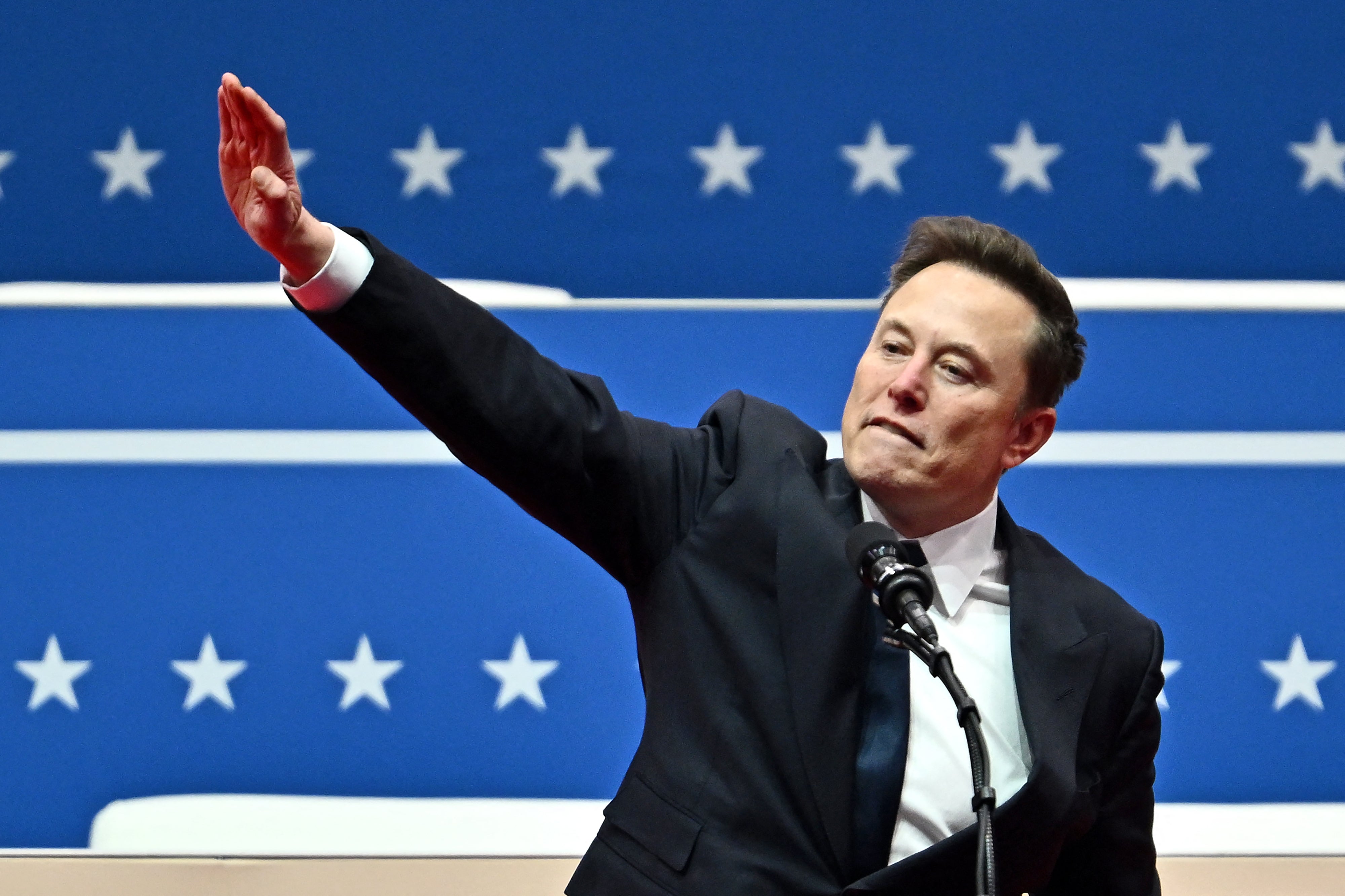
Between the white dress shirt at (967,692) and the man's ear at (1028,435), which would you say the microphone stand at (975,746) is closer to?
the white dress shirt at (967,692)

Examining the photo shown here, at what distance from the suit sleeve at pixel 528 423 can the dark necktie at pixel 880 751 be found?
24cm

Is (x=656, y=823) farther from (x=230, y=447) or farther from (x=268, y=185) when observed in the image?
(x=230, y=447)

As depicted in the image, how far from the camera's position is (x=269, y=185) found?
112 centimetres

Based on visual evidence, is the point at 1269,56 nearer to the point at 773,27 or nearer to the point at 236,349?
the point at 773,27

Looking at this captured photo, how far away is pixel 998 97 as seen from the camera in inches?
90.2

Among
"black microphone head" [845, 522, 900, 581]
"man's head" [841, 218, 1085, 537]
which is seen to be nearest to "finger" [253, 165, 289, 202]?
"black microphone head" [845, 522, 900, 581]

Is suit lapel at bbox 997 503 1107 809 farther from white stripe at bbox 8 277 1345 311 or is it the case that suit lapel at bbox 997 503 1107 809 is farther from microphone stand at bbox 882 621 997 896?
white stripe at bbox 8 277 1345 311

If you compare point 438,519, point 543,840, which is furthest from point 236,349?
point 543,840

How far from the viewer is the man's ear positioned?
5.27 ft

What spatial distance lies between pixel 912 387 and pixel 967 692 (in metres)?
0.35

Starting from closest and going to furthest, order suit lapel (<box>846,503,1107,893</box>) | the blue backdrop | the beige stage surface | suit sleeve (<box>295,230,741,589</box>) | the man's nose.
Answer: suit sleeve (<box>295,230,741,589</box>)
suit lapel (<box>846,503,1107,893</box>)
the man's nose
the beige stage surface
the blue backdrop

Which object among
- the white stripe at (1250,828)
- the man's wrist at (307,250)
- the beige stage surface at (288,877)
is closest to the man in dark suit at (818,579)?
the man's wrist at (307,250)

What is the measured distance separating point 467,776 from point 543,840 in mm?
152

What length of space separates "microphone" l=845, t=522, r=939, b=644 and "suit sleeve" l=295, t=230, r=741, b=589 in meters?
0.25
